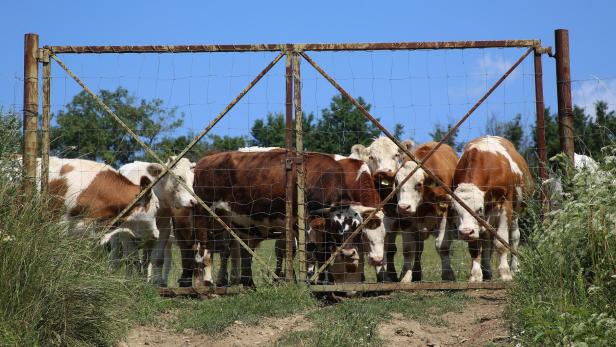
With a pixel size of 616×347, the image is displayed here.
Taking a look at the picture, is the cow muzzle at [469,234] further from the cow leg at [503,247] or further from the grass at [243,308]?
the grass at [243,308]

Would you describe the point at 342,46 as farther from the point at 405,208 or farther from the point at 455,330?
the point at 455,330

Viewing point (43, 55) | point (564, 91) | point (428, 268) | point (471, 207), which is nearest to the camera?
point (564, 91)

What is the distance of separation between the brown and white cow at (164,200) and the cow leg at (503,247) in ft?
13.9

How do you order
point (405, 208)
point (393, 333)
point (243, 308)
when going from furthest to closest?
point (405, 208) → point (243, 308) → point (393, 333)

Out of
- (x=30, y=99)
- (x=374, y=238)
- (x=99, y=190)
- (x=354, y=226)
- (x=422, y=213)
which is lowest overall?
(x=374, y=238)

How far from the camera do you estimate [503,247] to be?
1214cm

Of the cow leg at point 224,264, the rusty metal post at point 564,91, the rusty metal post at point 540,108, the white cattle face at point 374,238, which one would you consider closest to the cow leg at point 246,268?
the cow leg at point 224,264

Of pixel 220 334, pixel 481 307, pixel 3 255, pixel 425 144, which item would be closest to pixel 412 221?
pixel 425 144

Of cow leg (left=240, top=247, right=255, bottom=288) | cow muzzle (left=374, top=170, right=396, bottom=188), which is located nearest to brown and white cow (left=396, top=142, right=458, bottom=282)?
cow muzzle (left=374, top=170, right=396, bottom=188)

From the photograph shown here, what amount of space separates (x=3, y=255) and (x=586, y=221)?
478 centimetres

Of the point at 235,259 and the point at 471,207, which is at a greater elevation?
the point at 471,207

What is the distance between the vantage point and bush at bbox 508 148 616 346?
6.57 metres

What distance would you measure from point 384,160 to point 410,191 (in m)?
0.67

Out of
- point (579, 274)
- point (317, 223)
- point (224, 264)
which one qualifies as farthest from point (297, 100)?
point (579, 274)
